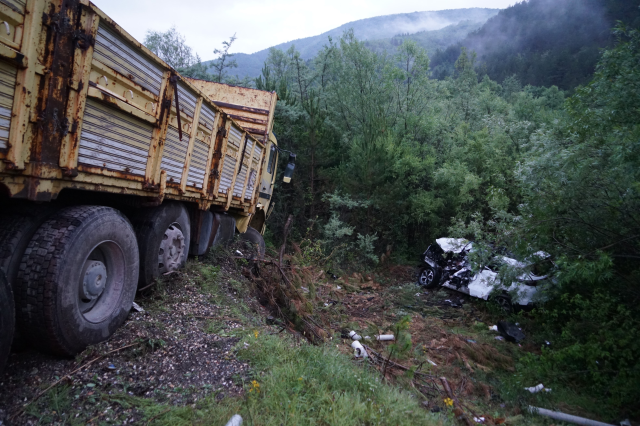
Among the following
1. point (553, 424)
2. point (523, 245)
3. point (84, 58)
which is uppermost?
point (84, 58)

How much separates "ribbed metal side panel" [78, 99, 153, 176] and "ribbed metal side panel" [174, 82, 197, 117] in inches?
23.0

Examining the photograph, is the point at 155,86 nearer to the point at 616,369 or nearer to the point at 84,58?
the point at 84,58

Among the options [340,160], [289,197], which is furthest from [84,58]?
[340,160]

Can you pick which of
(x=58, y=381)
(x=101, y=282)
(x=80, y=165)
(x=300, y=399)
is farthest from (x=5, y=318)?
(x=300, y=399)

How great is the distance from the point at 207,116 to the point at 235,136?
1183 millimetres

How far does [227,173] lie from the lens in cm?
583

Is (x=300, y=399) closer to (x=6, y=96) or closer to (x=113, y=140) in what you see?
(x=113, y=140)

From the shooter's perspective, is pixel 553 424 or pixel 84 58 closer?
pixel 84 58

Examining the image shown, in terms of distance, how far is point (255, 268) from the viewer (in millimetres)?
6355

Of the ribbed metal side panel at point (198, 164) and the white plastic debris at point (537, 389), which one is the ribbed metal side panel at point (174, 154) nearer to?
the ribbed metal side panel at point (198, 164)

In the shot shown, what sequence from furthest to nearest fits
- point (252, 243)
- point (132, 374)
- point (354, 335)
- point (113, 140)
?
1. point (252, 243)
2. point (354, 335)
3. point (113, 140)
4. point (132, 374)

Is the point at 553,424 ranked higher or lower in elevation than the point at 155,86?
lower

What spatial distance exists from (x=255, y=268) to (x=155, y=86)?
11.9 feet

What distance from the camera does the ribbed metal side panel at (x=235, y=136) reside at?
5.60 m
